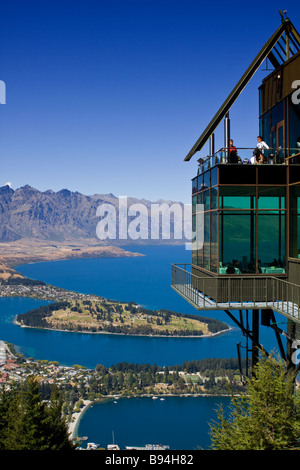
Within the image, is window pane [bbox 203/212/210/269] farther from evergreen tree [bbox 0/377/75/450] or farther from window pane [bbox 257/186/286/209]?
evergreen tree [bbox 0/377/75/450]

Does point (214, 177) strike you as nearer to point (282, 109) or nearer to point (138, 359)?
point (282, 109)

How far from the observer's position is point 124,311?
19112cm

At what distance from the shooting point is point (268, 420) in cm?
1103

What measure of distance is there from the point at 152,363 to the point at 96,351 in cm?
2169

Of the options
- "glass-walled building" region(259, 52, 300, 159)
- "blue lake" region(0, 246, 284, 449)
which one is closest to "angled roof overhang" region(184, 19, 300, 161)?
"glass-walled building" region(259, 52, 300, 159)

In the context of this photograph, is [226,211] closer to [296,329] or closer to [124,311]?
[296,329]

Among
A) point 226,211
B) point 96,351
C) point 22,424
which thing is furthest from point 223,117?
point 96,351

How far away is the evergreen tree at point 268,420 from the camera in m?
10.9

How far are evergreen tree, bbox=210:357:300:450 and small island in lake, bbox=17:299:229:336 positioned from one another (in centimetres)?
14669

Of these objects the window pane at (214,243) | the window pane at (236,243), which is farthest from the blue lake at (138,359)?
the window pane at (236,243)

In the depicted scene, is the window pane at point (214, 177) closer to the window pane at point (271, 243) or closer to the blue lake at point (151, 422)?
the window pane at point (271, 243)

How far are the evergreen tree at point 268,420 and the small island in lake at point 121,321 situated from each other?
146690mm

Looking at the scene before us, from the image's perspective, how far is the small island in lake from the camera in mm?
160500
